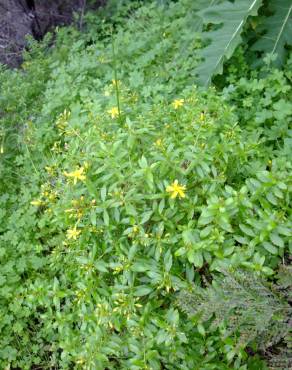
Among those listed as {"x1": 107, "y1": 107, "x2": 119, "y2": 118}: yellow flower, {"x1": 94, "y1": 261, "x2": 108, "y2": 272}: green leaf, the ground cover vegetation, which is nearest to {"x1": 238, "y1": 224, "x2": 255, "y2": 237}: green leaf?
the ground cover vegetation

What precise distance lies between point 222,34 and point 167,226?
1492 millimetres

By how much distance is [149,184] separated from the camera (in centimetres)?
185

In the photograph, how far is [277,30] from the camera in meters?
2.90

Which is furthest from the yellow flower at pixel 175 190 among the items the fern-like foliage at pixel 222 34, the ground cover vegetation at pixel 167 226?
the fern-like foliage at pixel 222 34

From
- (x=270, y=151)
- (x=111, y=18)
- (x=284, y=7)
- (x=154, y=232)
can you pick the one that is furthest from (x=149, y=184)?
(x=111, y=18)

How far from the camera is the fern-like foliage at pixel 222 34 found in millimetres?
2775

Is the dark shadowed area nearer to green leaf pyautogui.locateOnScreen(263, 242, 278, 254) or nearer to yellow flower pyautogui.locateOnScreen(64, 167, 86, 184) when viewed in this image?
yellow flower pyautogui.locateOnScreen(64, 167, 86, 184)

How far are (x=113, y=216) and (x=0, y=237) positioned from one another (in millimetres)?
1044

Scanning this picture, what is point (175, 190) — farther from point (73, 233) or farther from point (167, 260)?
point (73, 233)

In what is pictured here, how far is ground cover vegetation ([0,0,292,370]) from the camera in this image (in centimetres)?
178

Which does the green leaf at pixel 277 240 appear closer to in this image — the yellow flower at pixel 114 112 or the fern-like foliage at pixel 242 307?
the fern-like foliage at pixel 242 307

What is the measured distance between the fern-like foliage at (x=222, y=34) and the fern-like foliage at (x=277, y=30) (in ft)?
0.61

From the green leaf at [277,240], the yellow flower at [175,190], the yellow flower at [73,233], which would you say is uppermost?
the yellow flower at [175,190]

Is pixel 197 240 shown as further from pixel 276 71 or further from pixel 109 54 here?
pixel 109 54
